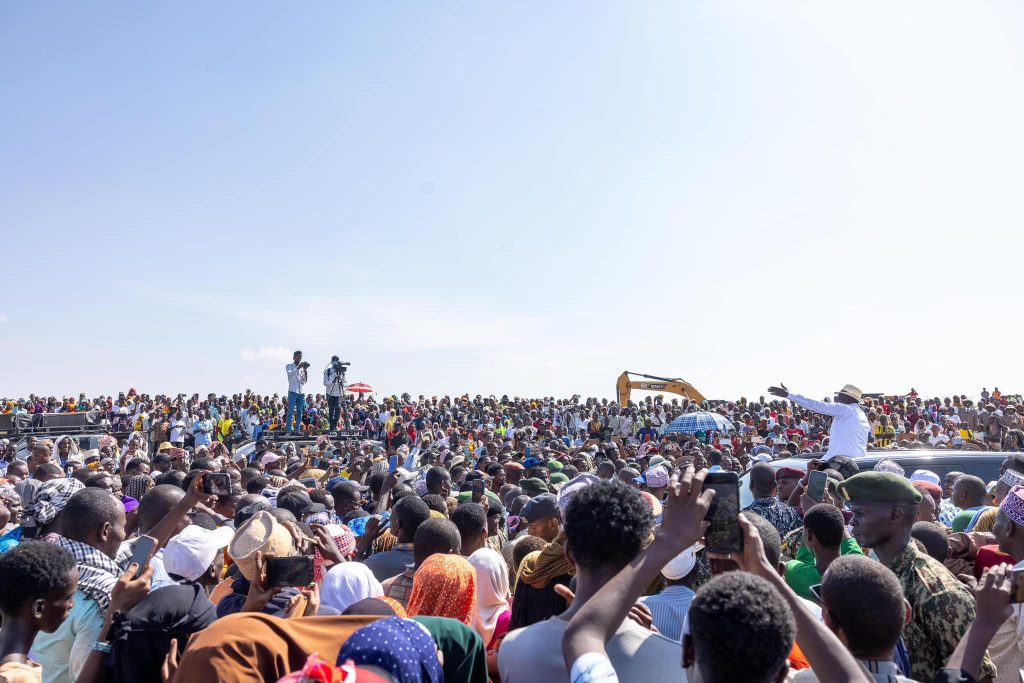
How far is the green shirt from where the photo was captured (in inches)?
149

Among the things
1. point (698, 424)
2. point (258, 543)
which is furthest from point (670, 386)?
point (258, 543)

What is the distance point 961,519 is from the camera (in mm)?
5957

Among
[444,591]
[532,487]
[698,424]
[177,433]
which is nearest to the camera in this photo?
[444,591]

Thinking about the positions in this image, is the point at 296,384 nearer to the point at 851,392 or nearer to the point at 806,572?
the point at 851,392

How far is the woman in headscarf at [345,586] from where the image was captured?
11.7 ft

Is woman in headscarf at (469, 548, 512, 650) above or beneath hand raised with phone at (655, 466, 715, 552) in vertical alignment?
beneath

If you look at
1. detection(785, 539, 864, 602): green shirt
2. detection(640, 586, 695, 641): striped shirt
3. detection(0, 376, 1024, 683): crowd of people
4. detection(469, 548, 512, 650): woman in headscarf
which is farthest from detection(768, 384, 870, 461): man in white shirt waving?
detection(640, 586, 695, 641): striped shirt

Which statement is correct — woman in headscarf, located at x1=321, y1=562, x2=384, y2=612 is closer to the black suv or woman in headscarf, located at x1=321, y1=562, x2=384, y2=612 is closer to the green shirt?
the green shirt

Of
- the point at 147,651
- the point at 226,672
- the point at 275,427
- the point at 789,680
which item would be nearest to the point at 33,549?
the point at 147,651

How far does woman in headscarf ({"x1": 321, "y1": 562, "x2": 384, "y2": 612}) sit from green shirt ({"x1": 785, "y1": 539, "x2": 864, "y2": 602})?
2025mm

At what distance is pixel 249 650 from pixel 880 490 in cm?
307

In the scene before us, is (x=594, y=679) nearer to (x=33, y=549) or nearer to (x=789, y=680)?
(x=789, y=680)

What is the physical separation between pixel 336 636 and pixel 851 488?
272 centimetres

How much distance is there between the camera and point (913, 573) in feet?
11.3
